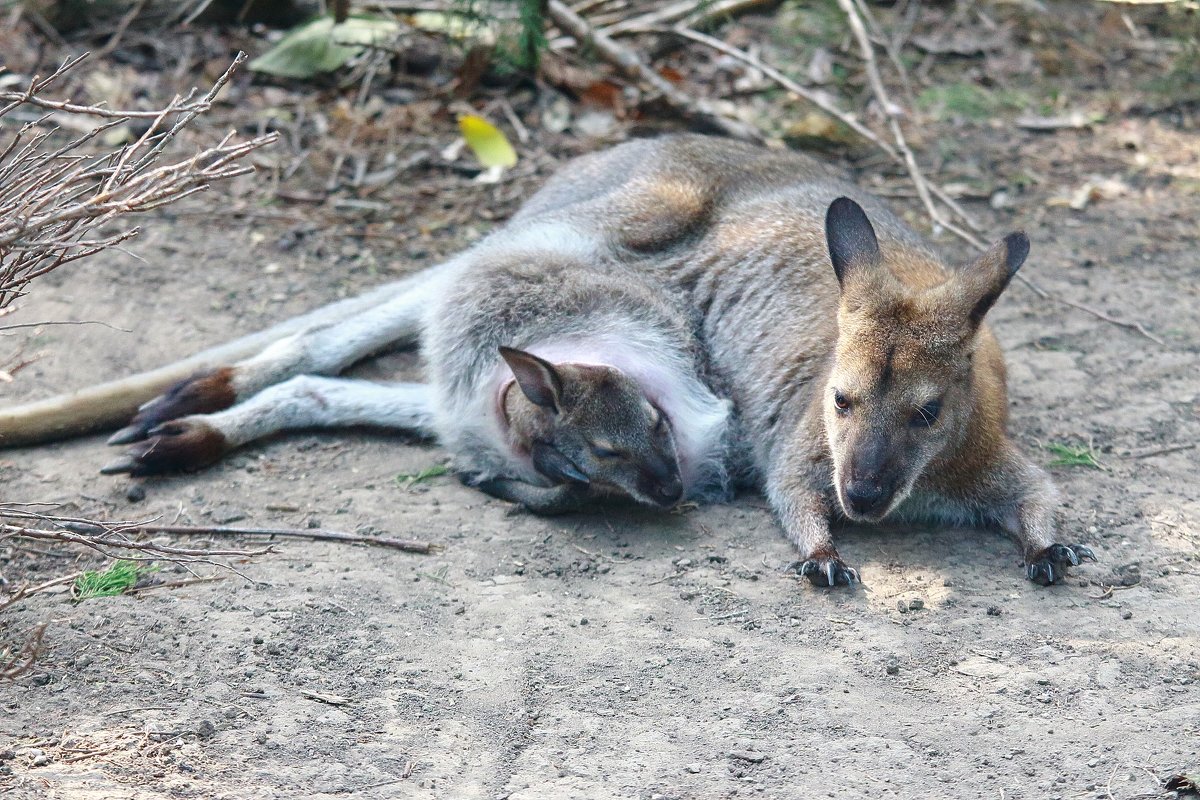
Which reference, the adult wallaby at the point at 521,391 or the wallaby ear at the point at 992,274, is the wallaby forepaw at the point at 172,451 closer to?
the adult wallaby at the point at 521,391

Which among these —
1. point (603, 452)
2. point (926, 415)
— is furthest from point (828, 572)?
point (603, 452)

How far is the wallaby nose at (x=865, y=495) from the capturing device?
406cm

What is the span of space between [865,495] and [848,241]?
959 mm

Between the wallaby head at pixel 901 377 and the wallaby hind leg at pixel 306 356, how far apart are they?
2.02m

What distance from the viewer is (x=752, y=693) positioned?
11.8 feet

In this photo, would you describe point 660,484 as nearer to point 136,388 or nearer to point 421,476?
point 421,476

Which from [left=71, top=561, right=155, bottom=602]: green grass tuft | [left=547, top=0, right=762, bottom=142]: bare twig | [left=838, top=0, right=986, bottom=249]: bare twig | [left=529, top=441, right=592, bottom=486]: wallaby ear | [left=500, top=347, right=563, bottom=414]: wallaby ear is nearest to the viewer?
[left=71, top=561, right=155, bottom=602]: green grass tuft

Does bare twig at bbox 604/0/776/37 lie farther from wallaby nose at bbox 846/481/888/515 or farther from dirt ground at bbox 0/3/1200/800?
wallaby nose at bbox 846/481/888/515

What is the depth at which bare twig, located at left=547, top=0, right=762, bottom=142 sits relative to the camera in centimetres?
750

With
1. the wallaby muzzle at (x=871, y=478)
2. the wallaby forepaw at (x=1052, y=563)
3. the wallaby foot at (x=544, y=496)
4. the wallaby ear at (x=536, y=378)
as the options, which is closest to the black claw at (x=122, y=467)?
the wallaby foot at (x=544, y=496)

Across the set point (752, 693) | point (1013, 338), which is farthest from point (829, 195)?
point (752, 693)

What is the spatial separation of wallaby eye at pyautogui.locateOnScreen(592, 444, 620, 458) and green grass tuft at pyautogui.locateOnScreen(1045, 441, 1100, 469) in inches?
66.5

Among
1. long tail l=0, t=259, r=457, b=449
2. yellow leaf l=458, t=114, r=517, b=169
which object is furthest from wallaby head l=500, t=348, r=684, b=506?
yellow leaf l=458, t=114, r=517, b=169

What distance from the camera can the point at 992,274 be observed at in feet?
13.6
